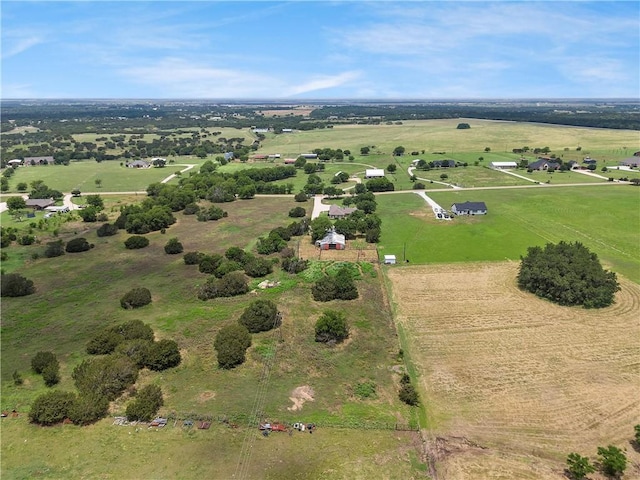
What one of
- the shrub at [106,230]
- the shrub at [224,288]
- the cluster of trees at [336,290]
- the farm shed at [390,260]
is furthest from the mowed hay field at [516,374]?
the shrub at [106,230]

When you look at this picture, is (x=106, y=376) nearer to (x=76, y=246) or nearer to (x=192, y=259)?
(x=192, y=259)

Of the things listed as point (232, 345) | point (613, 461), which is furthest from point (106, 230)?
point (613, 461)

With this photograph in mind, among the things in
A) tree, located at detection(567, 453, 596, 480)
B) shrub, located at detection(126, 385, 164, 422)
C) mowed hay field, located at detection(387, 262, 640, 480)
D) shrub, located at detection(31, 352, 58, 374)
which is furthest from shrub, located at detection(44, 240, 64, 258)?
tree, located at detection(567, 453, 596, 480)

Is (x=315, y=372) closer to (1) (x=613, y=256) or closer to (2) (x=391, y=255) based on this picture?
(2) (x=391, y=255)

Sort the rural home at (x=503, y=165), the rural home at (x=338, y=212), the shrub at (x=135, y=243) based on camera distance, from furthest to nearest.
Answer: the rural home at (x=503, y=165)
the rural home at (x=338, y=212)
the shrub at (x=135, y=243)

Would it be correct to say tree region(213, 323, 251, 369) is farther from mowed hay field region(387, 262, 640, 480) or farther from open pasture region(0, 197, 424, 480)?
mowed hay field region(387, 262, 640, 480)

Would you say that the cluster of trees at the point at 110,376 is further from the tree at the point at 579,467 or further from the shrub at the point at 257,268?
the tree at the point at 579,467
